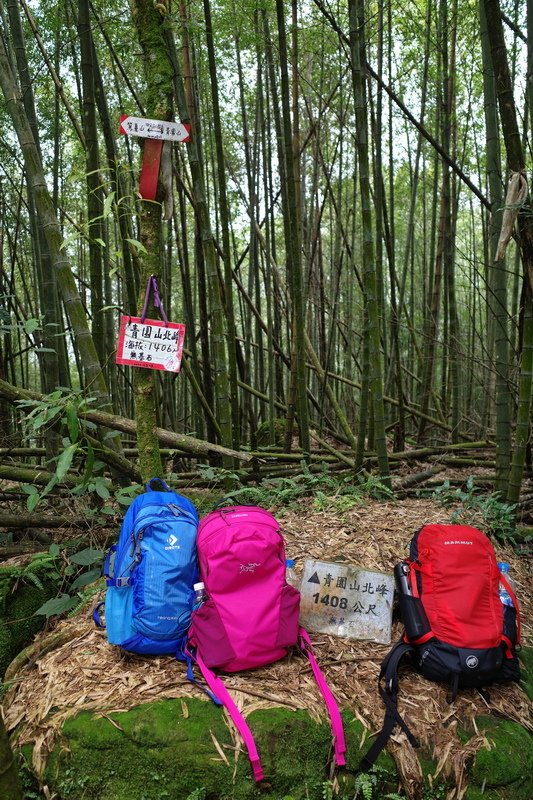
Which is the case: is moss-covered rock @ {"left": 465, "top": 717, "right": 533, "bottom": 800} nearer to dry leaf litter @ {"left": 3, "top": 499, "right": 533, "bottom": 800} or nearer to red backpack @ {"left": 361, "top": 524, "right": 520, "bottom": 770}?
dry leaf litter @ {"left": 3, "top": 499, "right": 533, "bottom": 800}

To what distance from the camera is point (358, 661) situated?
1.95 m

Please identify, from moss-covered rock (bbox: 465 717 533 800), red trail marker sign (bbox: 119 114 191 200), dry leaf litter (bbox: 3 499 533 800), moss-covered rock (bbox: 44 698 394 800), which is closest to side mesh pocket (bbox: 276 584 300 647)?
dry leaf litter (bbox: 3 499 533 800)

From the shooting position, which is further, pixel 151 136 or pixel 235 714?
pixel 151 136

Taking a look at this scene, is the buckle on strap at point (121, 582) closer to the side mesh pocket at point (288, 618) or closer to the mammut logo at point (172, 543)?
the mammut logo at point (172, 543)

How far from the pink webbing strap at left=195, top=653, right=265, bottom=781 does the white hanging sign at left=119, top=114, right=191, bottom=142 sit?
72.3 inches

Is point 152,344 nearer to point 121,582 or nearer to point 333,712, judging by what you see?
point 121,582

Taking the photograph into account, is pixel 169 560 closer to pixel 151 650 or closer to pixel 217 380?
pixel 151 650

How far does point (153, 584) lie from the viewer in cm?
181

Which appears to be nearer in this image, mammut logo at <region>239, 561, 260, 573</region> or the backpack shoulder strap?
the backpack shoulder strap

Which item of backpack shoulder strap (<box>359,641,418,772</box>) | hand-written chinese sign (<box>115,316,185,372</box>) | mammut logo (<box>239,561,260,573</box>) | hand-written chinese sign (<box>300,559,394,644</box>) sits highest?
hand-written chinese sign (<box>115,316,185,372</box>)

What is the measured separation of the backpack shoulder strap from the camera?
1618 mm

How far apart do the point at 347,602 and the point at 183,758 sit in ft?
2.70

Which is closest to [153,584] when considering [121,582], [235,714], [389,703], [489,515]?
[121,582]

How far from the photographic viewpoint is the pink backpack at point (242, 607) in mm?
1760
